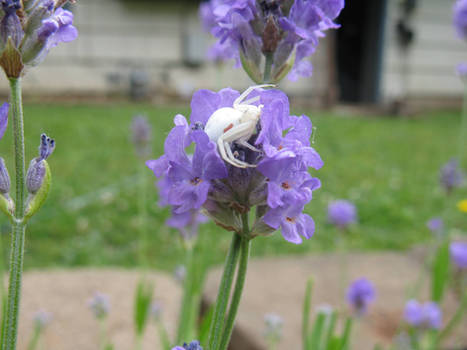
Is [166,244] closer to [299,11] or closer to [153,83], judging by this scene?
[299,11]

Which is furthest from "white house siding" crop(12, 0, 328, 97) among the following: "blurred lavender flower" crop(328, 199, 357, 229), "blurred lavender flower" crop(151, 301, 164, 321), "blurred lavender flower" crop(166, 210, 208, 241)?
"blurred lavender flower" crop(166, 210, 208, 241)

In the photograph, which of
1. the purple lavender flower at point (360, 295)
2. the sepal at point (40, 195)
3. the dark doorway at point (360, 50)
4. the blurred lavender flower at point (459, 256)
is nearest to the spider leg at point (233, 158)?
the sepal at point (40, 195)

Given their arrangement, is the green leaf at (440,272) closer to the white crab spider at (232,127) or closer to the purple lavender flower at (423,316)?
the purple lavender flower at (423,316)

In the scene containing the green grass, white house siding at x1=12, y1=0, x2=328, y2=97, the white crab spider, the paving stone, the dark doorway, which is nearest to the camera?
the white crab spider

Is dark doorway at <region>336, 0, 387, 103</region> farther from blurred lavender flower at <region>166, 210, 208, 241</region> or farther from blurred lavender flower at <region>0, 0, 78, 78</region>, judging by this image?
blurred lavender flower at <region>0, 0, 78, 78</region>

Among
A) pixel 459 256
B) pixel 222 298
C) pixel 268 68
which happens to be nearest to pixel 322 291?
pixel 459 256
